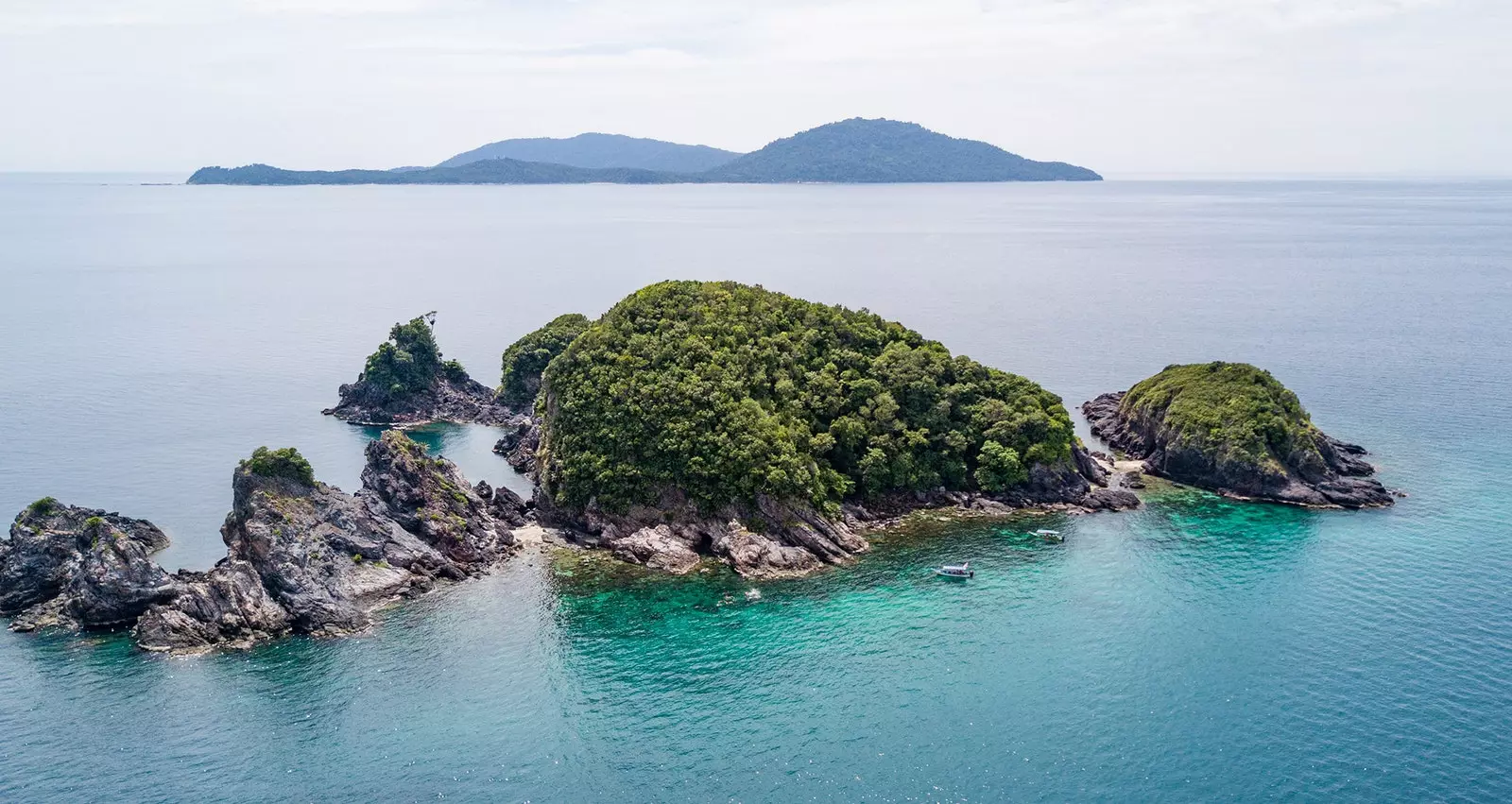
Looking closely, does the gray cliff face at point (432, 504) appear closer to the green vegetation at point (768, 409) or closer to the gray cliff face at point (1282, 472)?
the green vegetation at point (768, 409)

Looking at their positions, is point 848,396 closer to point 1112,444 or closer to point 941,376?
point 941,376

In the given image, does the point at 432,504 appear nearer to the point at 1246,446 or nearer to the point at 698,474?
the point at 698,474

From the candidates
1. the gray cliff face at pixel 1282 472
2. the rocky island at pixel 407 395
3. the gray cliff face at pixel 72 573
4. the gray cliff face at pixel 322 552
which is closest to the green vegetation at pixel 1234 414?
the gray cliff face at pixel 1282 472

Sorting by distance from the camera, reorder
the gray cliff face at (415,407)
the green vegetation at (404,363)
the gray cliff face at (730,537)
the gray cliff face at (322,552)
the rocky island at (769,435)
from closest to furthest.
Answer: the gray cliff face at (322,552), the gray cliff face at (730,537), the rocky island at (769,435), the gray cliff face at (415,407), the green vegetation at (404,363)

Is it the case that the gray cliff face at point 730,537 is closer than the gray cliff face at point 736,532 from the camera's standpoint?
Yes

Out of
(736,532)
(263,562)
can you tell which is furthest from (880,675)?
(263,562)

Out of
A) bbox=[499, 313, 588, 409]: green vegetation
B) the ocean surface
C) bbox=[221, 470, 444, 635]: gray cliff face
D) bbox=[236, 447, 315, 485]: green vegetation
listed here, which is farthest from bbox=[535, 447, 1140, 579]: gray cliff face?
bbox=[499, 313, 588, 409]: green vegetation

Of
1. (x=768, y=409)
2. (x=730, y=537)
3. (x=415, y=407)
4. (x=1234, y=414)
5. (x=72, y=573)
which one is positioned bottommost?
(x=730, y=537)
